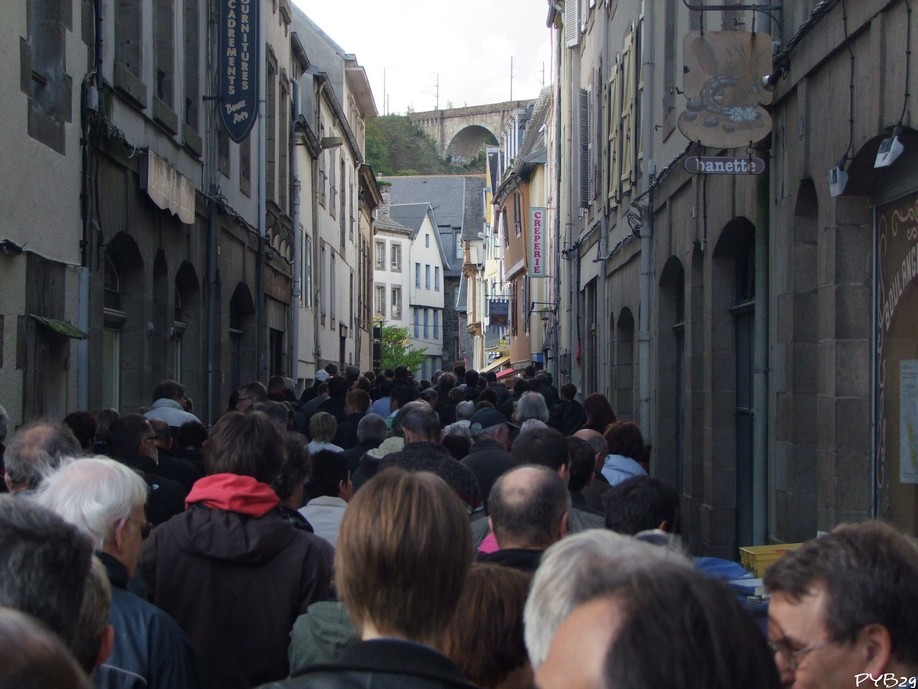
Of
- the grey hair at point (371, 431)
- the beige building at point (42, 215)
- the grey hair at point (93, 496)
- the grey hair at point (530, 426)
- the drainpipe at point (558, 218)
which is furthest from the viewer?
the drainpipe at point (558, 218)

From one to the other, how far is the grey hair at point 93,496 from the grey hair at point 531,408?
763 centimetres

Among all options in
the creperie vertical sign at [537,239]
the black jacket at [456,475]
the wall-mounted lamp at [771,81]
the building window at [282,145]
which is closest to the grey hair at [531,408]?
the wall-mounted lamp at [771,81]

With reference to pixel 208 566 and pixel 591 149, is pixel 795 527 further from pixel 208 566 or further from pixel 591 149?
pixel 591 149

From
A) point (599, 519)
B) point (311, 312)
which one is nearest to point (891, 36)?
point (599, 519)

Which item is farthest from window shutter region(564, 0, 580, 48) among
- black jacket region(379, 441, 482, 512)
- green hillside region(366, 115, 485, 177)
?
green hillside region(366, 115, 485, 177)

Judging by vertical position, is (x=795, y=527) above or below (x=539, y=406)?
below

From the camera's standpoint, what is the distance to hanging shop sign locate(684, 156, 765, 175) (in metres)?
9.38

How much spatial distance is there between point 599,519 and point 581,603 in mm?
4151

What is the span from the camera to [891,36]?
6910mm

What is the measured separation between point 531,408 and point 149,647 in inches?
317

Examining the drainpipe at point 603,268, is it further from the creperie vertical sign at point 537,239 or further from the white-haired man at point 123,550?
the white-haired man at point 123,550

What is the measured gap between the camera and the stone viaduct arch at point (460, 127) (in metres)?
108

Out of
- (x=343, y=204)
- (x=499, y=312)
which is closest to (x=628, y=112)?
(x=343, y=204)

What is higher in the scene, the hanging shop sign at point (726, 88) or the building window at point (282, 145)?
the building window at point (282, 145)
